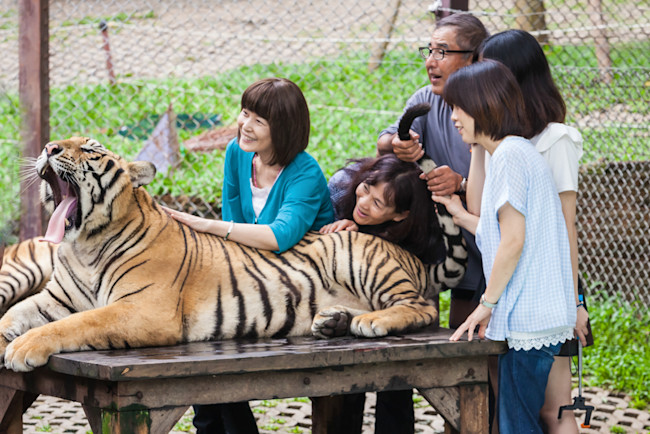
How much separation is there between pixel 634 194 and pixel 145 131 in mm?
4653

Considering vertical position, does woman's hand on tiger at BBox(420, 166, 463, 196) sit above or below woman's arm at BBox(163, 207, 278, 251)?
above

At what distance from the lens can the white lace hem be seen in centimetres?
272

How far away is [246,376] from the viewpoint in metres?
2.48

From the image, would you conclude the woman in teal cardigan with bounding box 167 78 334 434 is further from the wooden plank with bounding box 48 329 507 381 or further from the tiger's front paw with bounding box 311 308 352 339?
the wooden plank with bounding box 48 329 507 381

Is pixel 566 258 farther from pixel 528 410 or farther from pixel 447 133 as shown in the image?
pixel 447 133

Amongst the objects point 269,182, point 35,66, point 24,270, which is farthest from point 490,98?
point 35,66

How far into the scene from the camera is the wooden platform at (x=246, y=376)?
231cm

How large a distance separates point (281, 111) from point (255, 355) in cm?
110

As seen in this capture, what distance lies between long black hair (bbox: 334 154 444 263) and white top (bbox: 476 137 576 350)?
20.3 inches

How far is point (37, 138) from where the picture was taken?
4.13m

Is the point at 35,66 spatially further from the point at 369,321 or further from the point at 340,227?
the point at 369,321

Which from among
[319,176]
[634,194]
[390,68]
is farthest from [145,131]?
[319,176]

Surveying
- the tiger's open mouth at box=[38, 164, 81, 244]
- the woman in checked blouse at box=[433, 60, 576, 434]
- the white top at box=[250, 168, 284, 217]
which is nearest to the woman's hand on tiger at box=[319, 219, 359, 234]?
the white top at box=[250, 168, 284, 217]

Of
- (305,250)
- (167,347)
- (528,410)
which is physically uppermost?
(305,250)
